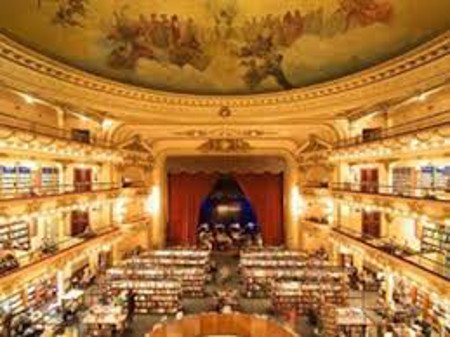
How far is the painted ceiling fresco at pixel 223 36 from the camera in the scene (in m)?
12.2

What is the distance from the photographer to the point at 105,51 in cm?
1436

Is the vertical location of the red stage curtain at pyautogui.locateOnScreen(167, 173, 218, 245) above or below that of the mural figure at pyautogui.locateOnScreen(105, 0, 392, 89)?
below

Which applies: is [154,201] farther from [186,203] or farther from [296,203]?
[296,203]

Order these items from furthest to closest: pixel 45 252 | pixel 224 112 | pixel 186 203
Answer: pixel 186 203 → pixel 224 112 → pixel 45 252

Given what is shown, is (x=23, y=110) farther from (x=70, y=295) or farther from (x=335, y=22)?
(x=335, y=22)

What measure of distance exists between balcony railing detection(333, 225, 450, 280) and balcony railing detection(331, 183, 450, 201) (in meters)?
1.46

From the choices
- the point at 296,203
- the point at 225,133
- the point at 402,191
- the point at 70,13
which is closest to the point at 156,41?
the point at 70,13

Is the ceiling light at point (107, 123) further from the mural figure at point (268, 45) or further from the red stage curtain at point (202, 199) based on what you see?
the red stage curtain at point (202, 199)

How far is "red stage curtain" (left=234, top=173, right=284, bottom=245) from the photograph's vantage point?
973 inches

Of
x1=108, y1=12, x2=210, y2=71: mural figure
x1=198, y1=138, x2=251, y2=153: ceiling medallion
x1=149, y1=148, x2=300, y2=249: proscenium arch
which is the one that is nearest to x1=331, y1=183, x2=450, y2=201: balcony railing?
x1=149, y1=148, x2=300, y2=249: proscenium arch

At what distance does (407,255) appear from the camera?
40.2 ft

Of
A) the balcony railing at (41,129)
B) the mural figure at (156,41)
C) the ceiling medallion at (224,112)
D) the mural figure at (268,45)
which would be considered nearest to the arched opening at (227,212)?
the ceiling medallion at (224,112)

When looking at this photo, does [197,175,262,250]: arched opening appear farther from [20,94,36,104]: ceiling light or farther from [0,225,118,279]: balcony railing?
[20,94,36,104]: ceiling light

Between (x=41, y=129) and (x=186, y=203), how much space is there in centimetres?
1131
